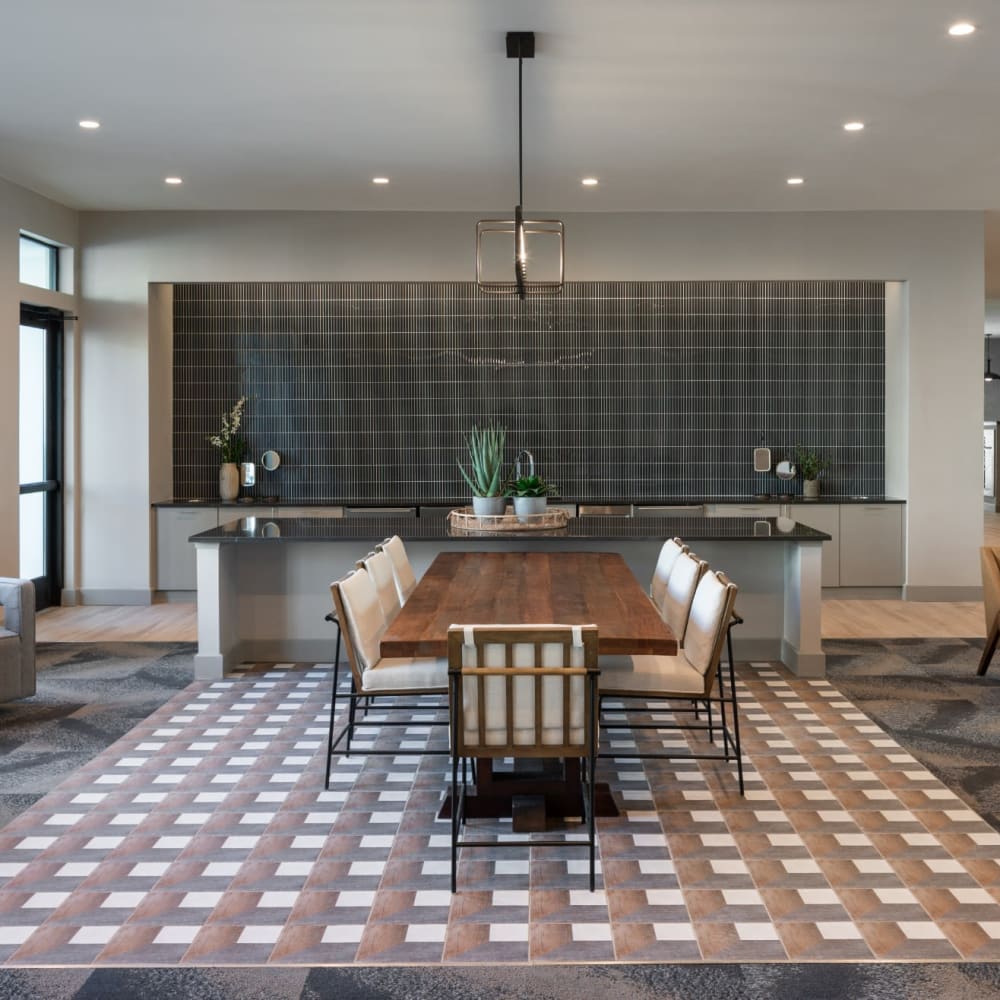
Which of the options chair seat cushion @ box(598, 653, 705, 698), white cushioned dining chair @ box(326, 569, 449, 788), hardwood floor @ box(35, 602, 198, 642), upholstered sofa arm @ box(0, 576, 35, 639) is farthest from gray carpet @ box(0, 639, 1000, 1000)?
white cushioned dining chair @ box(326, 569, 449, 788)

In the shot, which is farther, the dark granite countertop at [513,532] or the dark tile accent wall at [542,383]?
the dark tile accent wall at [542,383]

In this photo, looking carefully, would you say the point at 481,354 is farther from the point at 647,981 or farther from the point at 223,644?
the point at 647,981

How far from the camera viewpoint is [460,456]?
8.95 meters

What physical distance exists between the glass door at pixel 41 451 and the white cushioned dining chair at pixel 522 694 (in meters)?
5.35

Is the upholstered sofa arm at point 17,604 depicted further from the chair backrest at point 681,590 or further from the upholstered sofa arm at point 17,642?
the chair backrest at point 681,590

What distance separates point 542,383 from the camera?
8945mm

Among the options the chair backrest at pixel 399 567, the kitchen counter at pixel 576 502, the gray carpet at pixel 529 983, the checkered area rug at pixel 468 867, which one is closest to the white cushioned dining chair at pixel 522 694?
the checkered area rug at pixel 468 867

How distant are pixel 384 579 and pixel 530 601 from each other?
2.51 feet

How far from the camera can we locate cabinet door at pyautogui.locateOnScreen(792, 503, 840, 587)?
8.31 meters

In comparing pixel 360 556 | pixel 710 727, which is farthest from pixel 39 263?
pixel 710 727

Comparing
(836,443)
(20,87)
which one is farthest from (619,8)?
(836,443)

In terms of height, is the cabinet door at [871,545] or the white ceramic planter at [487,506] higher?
the white ceramic planter at [487,506]

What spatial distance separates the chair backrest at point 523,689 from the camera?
3039 mm

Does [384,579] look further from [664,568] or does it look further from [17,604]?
[17,604]
